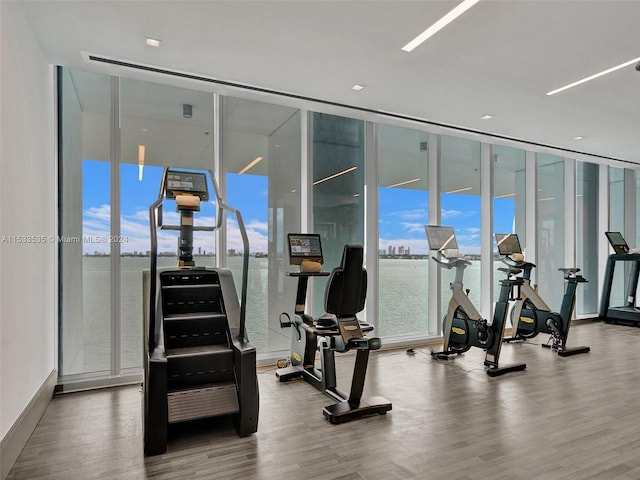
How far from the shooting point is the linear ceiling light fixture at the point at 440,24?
293 centimetres

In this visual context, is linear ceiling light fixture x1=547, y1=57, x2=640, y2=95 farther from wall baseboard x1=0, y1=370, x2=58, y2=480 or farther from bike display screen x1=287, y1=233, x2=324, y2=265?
wall baseboard x1=0, y1=370, x2=58, y2=480

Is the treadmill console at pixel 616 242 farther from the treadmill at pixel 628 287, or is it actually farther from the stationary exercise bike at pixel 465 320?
the stationary exercise bike at pixel 465 320

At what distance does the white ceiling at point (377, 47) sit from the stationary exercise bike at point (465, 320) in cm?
178

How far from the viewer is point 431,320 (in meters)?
6.34

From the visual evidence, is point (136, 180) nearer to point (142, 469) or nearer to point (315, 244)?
point (315, 244)

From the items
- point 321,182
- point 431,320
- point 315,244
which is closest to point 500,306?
point 431,320

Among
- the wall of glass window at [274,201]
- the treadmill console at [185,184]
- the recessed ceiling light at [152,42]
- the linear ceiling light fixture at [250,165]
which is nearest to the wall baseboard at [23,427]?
the wall of glass window at [274,201]

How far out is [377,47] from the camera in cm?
360

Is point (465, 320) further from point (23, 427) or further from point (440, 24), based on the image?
point (23, 427)

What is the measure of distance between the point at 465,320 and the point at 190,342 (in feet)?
10.9

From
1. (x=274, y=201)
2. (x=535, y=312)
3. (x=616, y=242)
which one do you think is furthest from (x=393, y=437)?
(x=616, y=242)

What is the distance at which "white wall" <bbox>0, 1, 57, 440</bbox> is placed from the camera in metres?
2.60

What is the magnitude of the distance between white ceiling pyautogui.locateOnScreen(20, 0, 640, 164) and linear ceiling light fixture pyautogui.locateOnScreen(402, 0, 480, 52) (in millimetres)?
63

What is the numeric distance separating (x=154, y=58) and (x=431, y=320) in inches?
201
